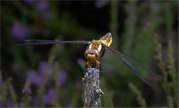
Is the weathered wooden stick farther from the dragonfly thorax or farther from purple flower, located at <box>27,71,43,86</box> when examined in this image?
purple flower, located at <box>27,71,43,86</box>

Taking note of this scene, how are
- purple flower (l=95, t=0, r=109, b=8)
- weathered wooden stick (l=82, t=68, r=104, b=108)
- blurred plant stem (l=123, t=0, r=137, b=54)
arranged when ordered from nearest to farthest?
weathered wooden stick (l=82, t=68, r=104, b=108), blurred plant stem (l=123, t=0, r=137, b=54), purple flower (l=95, t=0, r=109, b=8)

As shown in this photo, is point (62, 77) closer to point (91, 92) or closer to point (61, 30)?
point (61, 30)

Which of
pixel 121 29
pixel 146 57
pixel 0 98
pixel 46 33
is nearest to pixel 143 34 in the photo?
pixel 146 57

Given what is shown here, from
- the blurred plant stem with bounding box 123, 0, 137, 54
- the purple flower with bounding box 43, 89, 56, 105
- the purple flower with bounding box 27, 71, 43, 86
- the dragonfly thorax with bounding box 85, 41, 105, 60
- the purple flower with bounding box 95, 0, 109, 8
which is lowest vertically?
the purple flower with bounding box 43, 89, 56, 105

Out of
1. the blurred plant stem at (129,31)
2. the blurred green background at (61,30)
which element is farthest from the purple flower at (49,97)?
the blurred plant stem at (129,31)

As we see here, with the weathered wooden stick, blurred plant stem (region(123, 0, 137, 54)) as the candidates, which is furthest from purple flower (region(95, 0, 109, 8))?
the weathered wooden stick

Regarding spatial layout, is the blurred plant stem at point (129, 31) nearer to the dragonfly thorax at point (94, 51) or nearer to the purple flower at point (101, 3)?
the purple flower at point (101, 3)

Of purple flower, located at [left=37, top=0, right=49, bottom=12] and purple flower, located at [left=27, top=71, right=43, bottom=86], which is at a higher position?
purple flower, located at [left=37, top=0, right=49, bottom=12]

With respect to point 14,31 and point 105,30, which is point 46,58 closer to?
point 14,31
